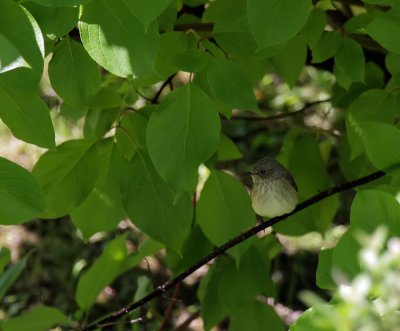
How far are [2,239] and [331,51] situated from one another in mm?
4371

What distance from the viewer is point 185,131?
2133mm

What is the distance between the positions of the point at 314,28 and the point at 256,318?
3.97 feet

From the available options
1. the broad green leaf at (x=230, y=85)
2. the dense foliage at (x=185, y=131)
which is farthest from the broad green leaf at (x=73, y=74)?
the broad green leaf at (x=230, y=85)

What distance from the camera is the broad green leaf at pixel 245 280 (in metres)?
2.97

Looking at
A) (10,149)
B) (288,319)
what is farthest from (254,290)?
(10,149)

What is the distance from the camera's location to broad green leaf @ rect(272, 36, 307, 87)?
3.01 metres

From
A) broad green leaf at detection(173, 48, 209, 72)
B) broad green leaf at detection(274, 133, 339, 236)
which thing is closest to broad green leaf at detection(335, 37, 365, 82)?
broad green leaf at detection(274, 133, 339, 236)

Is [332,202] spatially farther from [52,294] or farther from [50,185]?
[52,294]

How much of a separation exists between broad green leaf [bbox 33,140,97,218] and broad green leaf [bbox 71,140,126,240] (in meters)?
0.05

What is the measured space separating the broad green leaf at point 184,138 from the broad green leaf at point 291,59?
3.20 feet

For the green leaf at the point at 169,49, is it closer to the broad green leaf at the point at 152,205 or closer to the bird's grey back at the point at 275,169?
the broad green leaf at the point at 152,205

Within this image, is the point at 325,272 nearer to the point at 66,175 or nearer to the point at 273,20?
the point at 273,20

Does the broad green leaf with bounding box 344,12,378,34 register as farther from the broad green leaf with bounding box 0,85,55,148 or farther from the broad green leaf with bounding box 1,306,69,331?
the broad green leaf with bounding box 1,306,69,331

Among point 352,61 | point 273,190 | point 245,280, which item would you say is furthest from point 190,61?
point 273,190
